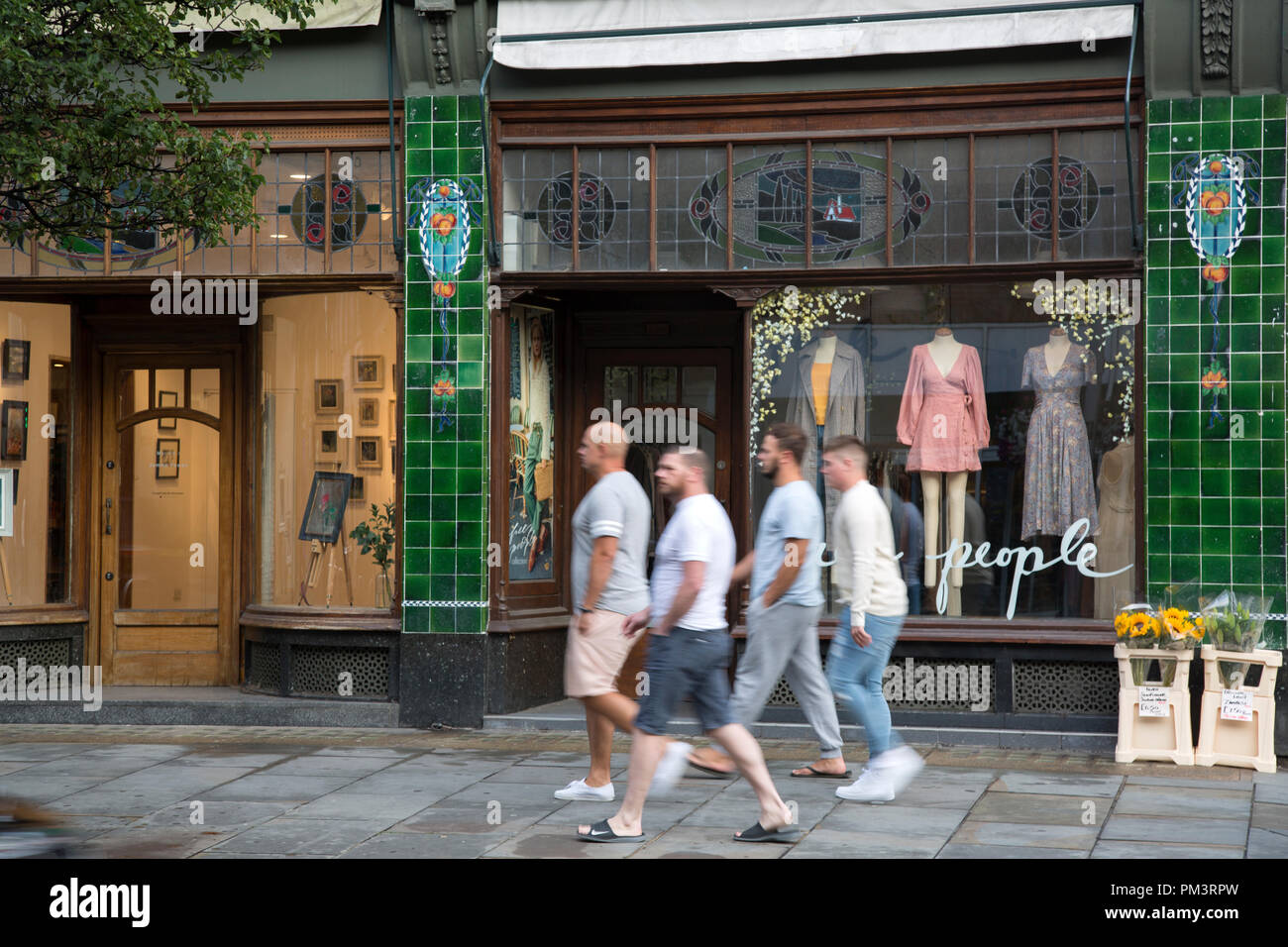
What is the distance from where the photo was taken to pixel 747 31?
34.2 feet

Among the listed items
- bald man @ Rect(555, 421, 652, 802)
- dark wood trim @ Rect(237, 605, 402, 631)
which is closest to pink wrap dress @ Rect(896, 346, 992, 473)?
bald man @ Rect(555, 421, 652, 802)

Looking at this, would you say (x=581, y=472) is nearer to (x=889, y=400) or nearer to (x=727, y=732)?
(x=889, y=400)

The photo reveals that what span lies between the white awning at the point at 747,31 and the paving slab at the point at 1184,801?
4997 millimetres

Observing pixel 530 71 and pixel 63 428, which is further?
pixel 63 428

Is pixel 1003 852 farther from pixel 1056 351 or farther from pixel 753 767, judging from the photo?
pixel 1056 351

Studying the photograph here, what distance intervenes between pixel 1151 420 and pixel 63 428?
8.26m

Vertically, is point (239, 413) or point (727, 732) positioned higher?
point (239, 413)

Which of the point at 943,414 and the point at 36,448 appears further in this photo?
the point at 36,448

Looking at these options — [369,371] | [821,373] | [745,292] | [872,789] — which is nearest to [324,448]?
[369,371]

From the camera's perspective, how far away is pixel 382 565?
11109 millimetres

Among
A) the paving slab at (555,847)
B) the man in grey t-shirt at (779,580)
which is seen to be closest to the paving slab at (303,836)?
the paving slab at (555,847)

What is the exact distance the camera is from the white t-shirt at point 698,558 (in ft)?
21.9

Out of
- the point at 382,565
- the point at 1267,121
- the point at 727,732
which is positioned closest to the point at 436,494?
the point at 382,565

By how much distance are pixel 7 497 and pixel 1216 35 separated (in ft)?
31.0
